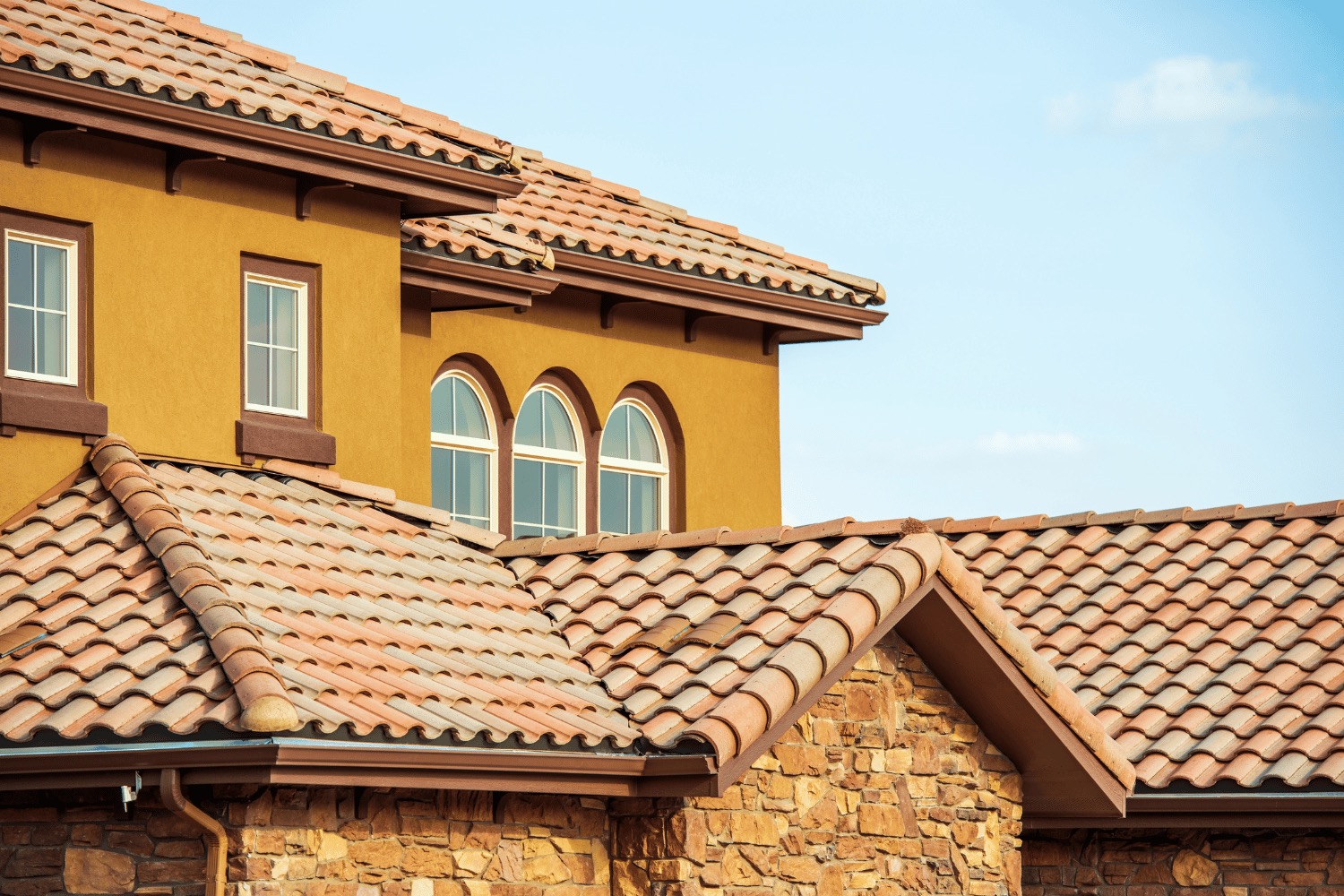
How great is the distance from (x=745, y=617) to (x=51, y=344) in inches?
196

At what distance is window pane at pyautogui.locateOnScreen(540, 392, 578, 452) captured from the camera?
17531 mm

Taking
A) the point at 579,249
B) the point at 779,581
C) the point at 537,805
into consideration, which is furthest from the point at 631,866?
the point at 579,249

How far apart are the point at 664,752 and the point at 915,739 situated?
227 centimetres

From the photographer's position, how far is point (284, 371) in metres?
14.6

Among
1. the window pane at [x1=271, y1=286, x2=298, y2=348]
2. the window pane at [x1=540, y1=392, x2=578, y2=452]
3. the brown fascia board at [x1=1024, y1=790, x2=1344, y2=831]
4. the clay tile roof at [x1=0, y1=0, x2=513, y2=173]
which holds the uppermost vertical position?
the clay tile roof at [x1=0, y1=0, x2=513, y2=173]

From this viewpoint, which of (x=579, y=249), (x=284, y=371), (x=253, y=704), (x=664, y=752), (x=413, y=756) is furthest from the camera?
(x=579, y=249)

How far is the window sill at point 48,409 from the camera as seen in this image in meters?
12.7

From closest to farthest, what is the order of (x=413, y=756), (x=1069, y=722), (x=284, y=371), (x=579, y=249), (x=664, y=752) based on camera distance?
1. (x=413, y=756)
2. (x=664, y=752)
3. (x=1069, y=722)
4. (x=284, y=371)
5. (x=579, y=249)

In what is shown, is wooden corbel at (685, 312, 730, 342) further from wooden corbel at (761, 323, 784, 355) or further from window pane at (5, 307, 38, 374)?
window pane at (5, 307, 38, 374)

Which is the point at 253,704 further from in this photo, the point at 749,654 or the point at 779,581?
the point at 779,581

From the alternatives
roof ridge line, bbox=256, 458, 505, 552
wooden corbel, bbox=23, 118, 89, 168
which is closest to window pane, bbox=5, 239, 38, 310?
wooden corbel, bbox=23, 118, 89, 168

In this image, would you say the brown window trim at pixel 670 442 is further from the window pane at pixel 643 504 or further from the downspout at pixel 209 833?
the downspout at pixel 209 833

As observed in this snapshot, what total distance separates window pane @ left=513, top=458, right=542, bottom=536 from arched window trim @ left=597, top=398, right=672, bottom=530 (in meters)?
0.98

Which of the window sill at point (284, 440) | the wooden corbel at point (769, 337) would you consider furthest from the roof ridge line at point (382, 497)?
the wooden corbel at point (769, 337)
